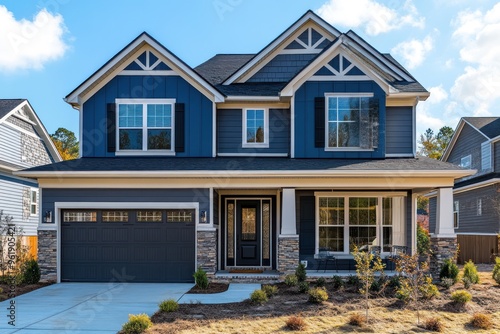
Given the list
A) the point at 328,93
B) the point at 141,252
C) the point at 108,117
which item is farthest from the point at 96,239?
the point at 328,93

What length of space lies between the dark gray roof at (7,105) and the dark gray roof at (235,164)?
848 centimetres

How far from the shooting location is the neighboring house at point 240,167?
1358 cm

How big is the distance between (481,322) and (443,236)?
15.4 ft

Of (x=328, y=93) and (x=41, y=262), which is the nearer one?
(x=41, y=262)

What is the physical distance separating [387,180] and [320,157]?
2.18 meters

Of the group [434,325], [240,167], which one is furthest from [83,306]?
[434,325]

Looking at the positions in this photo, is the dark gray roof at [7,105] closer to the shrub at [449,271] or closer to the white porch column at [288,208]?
the white porch column at [288,208]

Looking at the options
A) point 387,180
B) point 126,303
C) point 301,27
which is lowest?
point 126,303

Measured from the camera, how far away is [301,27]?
16375 mm

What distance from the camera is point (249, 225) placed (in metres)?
15.9

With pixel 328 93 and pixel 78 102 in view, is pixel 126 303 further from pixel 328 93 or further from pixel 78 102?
pixel 328 93

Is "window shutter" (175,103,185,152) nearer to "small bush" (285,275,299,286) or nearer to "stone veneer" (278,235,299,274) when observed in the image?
"stone veneer" (278,235,299,274)

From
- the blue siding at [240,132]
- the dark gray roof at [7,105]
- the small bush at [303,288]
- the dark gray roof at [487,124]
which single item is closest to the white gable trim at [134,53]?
the blue siding at [240,132]

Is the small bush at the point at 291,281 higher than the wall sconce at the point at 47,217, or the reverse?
the wall sconce at the point at 47,217
